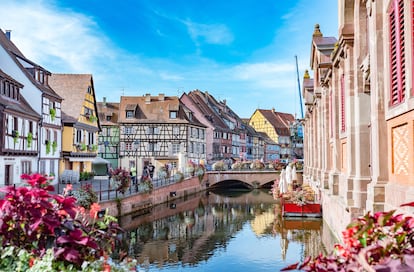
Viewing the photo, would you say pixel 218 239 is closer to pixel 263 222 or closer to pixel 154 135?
pixel 263 222

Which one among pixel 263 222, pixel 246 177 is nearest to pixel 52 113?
pixel 263 222

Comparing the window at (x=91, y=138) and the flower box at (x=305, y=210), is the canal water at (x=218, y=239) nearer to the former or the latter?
the flower box at (x=305, y=210)

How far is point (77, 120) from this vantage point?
3522 centimetres

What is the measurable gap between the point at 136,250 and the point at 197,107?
154 ft

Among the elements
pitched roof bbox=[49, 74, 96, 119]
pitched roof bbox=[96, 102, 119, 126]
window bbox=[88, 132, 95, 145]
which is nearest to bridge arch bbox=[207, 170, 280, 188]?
window bbox=[88, 132, 95, 145]

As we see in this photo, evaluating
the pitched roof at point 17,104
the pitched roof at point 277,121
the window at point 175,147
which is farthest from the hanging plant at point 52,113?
the pitched roof at point 277,121

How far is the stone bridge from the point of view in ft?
160

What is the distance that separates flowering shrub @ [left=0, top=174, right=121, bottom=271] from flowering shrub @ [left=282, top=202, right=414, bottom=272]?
1.56 m

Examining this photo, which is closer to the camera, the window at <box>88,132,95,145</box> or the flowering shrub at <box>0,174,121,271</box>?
the flowering shrub at <box>0,174,121,271</box>

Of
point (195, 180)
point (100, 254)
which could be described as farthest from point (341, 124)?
point (195, 180)

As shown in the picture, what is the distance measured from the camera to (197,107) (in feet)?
207

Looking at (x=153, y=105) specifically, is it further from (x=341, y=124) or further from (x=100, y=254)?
(x=100, y=254)

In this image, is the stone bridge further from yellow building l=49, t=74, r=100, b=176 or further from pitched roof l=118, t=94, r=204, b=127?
yellow building l=49, t=74, r=100, b=176

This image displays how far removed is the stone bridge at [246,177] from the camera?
48656mm
